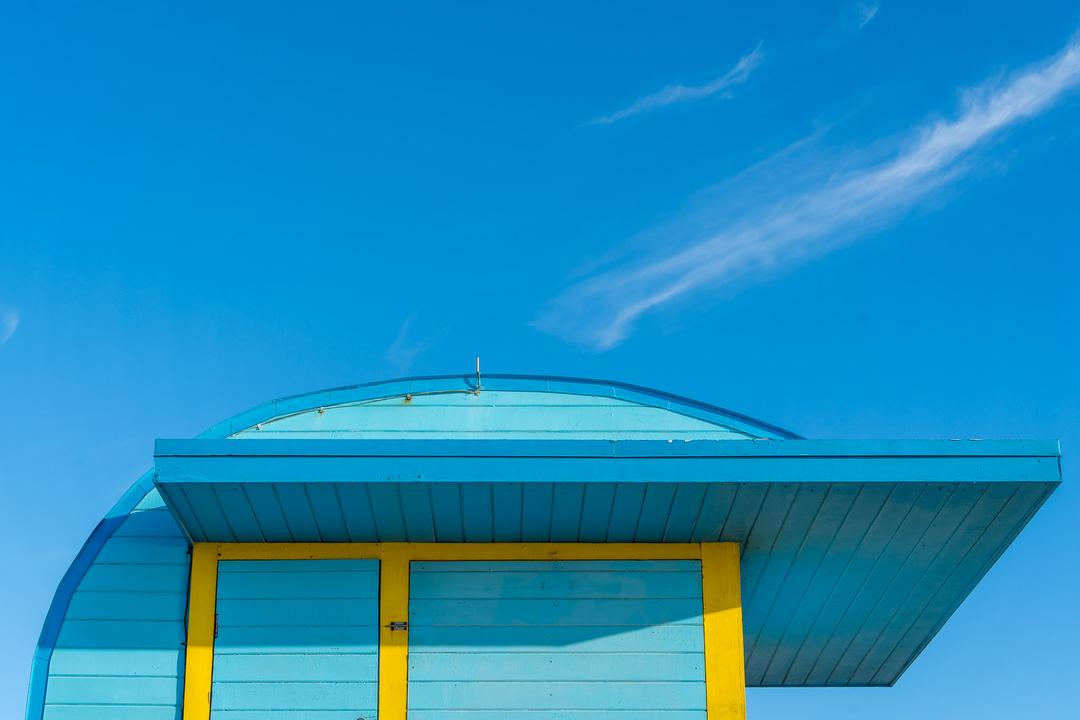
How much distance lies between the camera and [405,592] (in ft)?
32.5

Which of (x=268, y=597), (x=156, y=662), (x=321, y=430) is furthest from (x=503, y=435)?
(x=156, y=662)

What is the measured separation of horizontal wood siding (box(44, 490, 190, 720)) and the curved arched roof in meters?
1.04

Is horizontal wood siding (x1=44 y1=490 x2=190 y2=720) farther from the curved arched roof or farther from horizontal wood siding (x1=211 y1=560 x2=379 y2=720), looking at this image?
the curved arched roof

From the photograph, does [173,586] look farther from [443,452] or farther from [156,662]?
[443,452]

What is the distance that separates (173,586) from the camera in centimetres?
992

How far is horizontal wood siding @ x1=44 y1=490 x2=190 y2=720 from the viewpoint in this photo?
962cm

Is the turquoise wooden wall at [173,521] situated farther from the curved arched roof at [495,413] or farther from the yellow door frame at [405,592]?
the yellow door frame at [405,592]

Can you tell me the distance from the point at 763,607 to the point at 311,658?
3.53 metres

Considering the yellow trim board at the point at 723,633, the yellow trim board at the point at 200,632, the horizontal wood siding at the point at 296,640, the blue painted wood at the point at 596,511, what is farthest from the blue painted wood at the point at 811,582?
the yellow trim board at the point at 200,632

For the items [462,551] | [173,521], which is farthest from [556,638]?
[173,521]

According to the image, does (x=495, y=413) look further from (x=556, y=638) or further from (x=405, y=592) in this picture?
(x=556, y=638)

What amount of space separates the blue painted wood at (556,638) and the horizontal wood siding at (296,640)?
13.2 inches

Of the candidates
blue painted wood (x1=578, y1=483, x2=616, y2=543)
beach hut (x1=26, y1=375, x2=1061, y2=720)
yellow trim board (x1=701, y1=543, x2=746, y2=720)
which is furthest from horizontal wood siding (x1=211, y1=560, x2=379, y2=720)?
yellow trim board (x1=701, y1=543, x2=746, y2=720)

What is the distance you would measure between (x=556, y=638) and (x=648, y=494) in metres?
1.19
